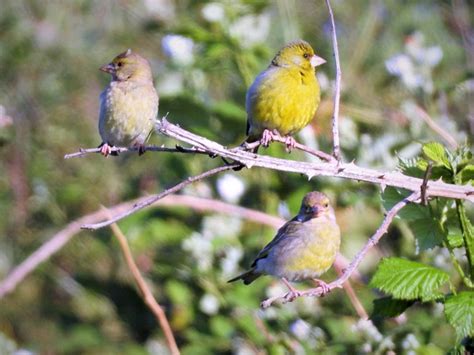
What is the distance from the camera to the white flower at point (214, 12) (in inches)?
234

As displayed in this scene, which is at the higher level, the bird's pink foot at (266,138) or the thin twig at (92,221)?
the bird's pink foot at (266,138)

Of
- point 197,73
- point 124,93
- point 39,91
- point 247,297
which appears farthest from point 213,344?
point 39,91

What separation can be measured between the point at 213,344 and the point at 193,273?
1.42 ft

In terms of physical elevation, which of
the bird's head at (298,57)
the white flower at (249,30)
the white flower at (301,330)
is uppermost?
the bird's head at (298,57)

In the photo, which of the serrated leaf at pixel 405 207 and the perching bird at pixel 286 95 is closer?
the serrated leaf at pixel 405 207

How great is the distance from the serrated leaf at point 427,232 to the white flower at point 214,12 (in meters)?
3.12

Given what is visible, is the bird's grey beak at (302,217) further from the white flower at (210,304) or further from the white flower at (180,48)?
the white flower at (180,48)

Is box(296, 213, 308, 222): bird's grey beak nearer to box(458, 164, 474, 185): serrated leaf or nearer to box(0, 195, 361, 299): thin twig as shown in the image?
box(0, 195, 361, 299): thin twig

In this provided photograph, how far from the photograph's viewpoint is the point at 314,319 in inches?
203

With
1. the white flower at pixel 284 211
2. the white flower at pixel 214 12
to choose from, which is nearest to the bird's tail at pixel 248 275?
the white flower at pixel 284 211

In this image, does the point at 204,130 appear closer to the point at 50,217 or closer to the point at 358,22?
the point at 50,217

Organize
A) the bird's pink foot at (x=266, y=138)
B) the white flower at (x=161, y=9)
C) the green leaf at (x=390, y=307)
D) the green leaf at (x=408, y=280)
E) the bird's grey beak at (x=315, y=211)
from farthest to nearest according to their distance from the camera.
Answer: the white flower at (x=161, y=9), the bird's grey beak at (x=315, y=211), the bird's pink foot at (x=266, y=138), the green leaf at (x=390, y=307), the green leaf at (x=408, y=280)

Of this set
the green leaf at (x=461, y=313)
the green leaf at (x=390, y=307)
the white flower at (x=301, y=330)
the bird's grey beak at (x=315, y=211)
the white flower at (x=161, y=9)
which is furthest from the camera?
the white flower at (x=161, y=9)

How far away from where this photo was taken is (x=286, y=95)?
401cm
